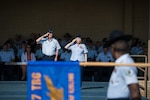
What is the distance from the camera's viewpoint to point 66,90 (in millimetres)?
5809

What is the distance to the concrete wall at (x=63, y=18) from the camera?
17.5 meters

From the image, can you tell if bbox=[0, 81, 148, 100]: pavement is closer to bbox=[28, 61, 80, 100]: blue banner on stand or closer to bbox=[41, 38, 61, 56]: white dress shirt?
bbox=[41, 38, 61, 56]: white dress shirt

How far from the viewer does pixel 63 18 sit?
1750 cm

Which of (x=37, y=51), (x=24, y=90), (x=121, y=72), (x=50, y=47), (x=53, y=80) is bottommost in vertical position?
(x=24, y=90)

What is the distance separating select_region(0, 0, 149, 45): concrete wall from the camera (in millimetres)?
17453

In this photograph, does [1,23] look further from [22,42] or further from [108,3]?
[108,3]

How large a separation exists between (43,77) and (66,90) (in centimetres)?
32

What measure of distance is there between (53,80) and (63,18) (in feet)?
38.7

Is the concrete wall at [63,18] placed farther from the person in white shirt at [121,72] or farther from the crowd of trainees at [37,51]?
the person in white shirt at [121,72]

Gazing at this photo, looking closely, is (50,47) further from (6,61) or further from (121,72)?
(121,72)

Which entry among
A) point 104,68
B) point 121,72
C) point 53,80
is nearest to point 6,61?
point 104,68

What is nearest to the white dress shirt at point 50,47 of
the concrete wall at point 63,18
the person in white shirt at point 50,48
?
the person in white shirt at point 50,48

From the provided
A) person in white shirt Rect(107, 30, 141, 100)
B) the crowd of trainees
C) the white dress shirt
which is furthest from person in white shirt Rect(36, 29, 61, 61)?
person in white shirt Rect(107, 30, 141, 100)

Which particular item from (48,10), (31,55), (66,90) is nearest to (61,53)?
(31,55)
